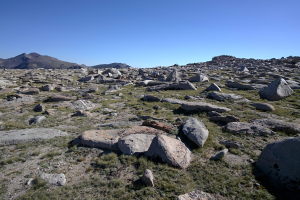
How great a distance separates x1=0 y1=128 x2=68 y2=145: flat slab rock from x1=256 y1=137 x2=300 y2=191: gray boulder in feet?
38.8

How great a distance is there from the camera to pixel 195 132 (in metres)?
13.3

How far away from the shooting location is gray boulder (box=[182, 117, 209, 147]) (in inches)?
503

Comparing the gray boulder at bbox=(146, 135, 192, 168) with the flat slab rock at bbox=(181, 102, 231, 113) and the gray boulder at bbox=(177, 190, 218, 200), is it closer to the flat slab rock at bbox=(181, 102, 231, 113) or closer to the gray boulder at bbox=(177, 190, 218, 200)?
the gray boulder at bbox=(177, 190, 218, 200)

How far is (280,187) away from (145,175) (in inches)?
216

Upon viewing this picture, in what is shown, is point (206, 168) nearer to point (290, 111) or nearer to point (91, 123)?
point (91, 123)

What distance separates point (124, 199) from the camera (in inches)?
334

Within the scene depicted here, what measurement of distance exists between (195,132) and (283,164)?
4936 millimetres

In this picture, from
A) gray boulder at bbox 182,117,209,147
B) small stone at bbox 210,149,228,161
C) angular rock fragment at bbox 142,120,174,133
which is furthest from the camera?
angular rock fragment at bbox 142,120,174,133

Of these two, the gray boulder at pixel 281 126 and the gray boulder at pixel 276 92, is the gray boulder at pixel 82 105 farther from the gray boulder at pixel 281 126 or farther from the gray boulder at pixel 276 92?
the gray boulder at pixel 276 92

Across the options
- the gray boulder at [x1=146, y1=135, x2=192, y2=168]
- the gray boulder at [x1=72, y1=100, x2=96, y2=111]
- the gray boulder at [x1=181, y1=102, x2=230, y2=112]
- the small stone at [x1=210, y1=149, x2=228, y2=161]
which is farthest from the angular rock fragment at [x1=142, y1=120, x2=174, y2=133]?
the gray boulder at [x1=72, y1=100, x2=96, y2=111]

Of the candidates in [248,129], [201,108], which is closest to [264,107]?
[201,108]

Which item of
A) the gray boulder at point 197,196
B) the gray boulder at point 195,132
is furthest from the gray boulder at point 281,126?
the gray boulder at point 197,196

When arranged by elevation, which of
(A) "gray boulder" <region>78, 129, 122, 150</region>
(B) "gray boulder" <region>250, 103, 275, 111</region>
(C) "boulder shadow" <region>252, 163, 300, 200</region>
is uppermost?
(B) "gray boulder" <region>250, 103, 275, 111</region>

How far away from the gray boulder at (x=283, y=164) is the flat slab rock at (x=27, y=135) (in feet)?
38.8
